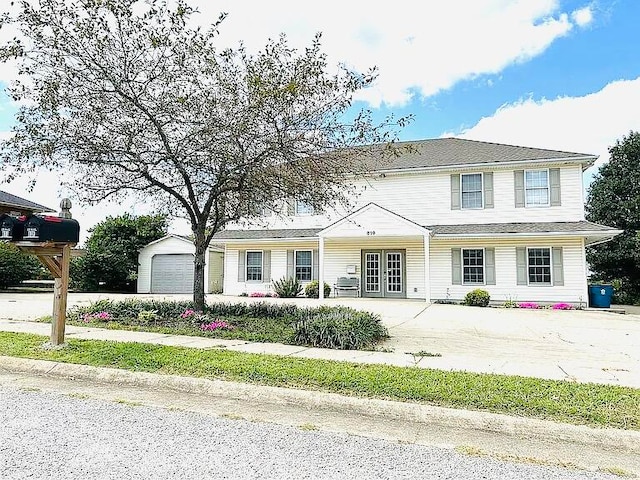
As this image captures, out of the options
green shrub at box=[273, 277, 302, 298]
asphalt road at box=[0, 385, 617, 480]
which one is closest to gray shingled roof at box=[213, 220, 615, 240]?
green shrub at box=[273, 277, 302, 298]

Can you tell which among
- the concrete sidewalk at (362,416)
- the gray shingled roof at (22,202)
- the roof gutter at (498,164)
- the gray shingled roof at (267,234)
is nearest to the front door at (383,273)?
the gray shingled roof at (267,234)

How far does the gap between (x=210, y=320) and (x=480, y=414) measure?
23.8 ft

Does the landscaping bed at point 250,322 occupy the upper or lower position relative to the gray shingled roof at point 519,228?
lower

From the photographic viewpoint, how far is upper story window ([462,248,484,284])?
62.1 ft

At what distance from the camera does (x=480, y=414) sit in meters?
4.73

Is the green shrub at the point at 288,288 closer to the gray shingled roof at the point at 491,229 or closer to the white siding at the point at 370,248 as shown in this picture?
the white siding at the point at 370,248

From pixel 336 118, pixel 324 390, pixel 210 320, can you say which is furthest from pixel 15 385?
pixel 336 118

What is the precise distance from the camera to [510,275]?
18.5m

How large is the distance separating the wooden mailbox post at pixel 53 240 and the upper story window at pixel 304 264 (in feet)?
45.6

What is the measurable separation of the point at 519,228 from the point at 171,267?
1696 centimetres

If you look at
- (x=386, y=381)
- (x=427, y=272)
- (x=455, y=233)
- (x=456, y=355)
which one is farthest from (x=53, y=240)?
(x=455, y=233)

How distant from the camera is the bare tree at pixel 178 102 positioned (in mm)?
8977

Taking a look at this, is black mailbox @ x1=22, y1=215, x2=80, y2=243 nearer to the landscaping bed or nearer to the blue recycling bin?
the landscaping bed

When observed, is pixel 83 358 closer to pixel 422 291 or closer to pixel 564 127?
pixel 422 291
